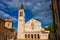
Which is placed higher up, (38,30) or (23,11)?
(23,11)

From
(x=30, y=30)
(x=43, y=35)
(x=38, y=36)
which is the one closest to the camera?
(x=43, y=35)

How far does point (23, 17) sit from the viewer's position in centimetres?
4812

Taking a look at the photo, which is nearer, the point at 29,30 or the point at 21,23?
the point at 21,23

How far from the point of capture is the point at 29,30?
50.1 m

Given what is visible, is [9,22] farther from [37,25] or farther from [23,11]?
[37,25]

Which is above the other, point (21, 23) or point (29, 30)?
point (21, 23)

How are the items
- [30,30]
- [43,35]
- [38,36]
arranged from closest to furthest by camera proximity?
[43,35] → [38,36] → [30,30]

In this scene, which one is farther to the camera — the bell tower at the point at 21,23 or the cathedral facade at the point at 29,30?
the bell tower at the point at 21,23

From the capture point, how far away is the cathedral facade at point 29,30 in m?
44.4

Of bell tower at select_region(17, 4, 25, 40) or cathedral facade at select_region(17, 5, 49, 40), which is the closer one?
cathedral facade at select_region(17, 5, 49, 40)

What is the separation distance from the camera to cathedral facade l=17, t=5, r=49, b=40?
44.4 m

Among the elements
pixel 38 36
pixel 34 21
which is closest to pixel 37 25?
pixel 34 21

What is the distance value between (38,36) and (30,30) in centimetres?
456

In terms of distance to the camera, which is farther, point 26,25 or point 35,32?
point 26,25
